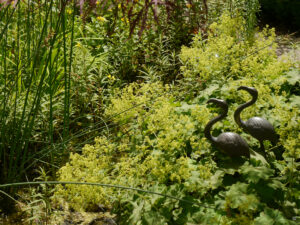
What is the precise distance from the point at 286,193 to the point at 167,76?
2.18 metres

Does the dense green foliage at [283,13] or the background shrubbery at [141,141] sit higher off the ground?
the dense green foliage at [283,13]

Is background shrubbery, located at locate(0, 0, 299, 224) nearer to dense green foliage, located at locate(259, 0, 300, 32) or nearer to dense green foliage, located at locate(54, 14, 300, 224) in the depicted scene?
dense green foliage, located at locate(54, 14, 300, 224)

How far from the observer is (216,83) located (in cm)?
293

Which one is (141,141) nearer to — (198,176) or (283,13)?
(198,176)

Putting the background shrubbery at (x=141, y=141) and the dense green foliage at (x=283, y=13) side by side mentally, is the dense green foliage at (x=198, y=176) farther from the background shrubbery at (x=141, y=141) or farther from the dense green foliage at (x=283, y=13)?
the dense green foliage at (x=283, y=13)

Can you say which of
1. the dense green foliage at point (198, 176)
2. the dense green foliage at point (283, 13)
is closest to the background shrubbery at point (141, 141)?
the dense green foliage at point (198, 176)

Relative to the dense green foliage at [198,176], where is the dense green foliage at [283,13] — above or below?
above

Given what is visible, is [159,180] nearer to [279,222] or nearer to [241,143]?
[241,143]

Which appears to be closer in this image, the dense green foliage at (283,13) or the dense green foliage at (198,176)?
the dense green foliage at (198,176)

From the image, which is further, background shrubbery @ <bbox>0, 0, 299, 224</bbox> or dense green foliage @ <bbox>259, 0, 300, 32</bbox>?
dense green foliage @ <bbox>259, 0, 300, 32</bbox>

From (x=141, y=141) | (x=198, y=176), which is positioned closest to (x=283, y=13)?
(x=141, y=141)

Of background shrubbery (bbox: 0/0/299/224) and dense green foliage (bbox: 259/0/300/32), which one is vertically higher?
dense green foliage (bbox: 259/0/300/32)

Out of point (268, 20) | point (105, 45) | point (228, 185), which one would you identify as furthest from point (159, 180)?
point (268, 20)

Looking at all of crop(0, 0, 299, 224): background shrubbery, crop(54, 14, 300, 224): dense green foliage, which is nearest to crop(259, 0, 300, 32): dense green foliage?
crop(0, 0, 299, 224): background shrubbery
